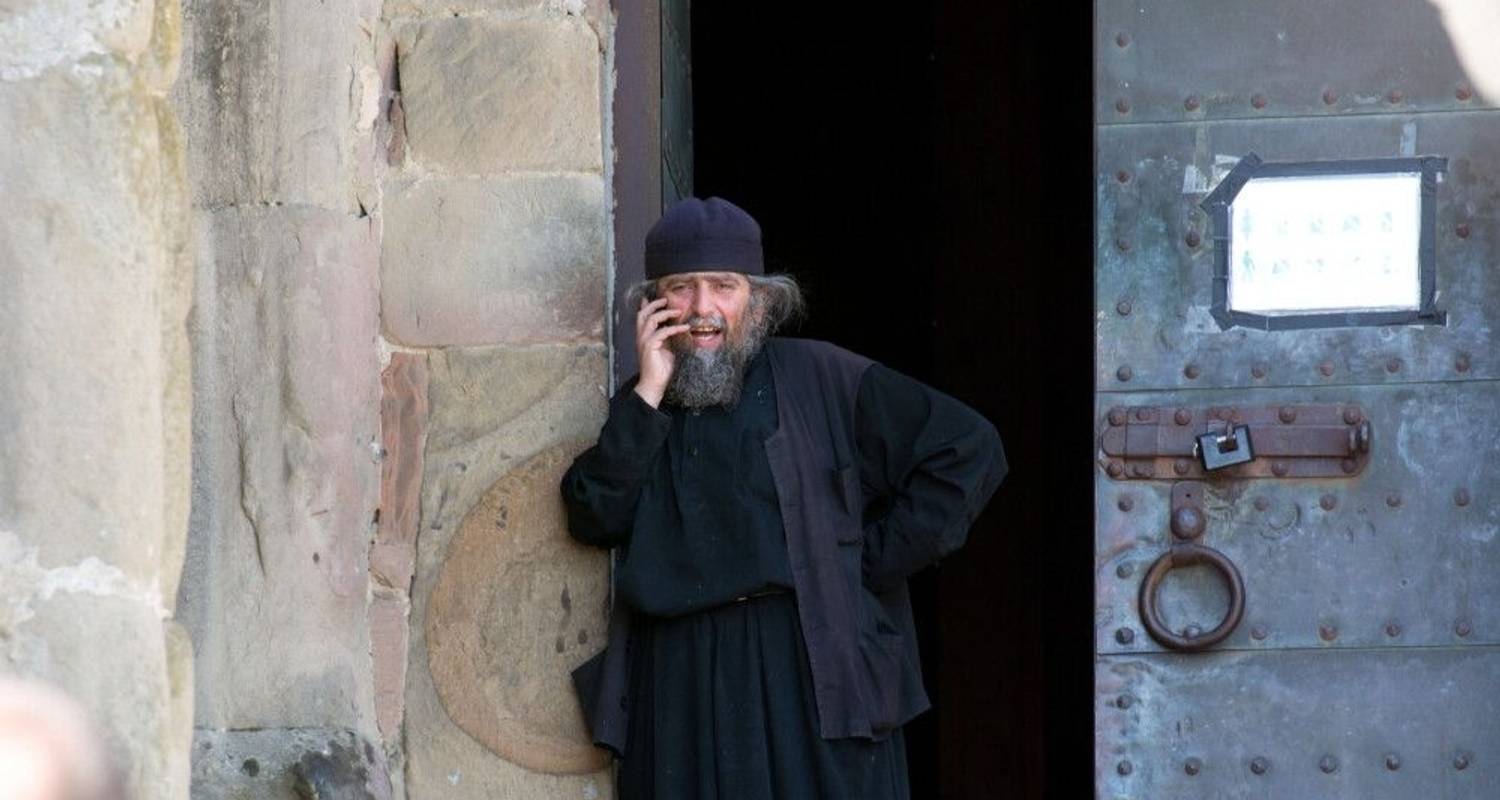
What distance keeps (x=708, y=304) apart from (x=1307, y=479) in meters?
0.99

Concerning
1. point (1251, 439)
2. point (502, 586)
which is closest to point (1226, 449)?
point (1251, 439)

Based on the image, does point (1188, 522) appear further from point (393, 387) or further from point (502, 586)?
point (393, 387)

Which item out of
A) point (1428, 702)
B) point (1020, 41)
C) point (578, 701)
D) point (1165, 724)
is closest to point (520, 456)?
point (578, 701)

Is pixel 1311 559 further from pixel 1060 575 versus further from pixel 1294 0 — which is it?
pixel 1060 575

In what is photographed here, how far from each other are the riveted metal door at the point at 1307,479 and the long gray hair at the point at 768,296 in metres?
0.53

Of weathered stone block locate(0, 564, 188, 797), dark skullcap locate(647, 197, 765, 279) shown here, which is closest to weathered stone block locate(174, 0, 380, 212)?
dark skullcap locate(647, 197, 765, 279)

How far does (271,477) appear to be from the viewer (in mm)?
3445

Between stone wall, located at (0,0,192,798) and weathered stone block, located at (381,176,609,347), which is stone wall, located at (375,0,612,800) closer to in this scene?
→ weathered stone block, located at (381,176,609,347)

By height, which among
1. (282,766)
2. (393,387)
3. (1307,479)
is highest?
(393,387)

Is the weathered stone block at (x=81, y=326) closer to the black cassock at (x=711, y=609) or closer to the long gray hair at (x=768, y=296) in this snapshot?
the black cassock at (x=711, y=609)

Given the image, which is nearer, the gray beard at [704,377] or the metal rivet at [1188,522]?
the gray beard at [704,377]

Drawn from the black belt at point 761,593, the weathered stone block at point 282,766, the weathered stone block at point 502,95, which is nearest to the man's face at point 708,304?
the weathered stone block at point 502,95

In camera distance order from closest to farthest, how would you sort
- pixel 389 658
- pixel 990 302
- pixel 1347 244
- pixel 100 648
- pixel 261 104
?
pixel 100 648
pixel 261 104
pixel 389 658
pixel 1347 244
pixel 990 302

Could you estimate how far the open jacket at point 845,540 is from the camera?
346 cm
